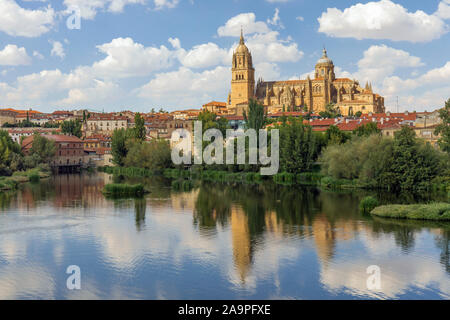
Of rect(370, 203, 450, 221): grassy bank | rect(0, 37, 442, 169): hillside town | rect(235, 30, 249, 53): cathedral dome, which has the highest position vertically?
rect(235, 30, 249, 53): cathedral dome

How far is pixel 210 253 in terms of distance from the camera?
12883 millimetres

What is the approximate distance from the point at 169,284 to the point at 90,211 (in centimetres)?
988

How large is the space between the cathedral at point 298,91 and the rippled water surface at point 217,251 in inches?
2562

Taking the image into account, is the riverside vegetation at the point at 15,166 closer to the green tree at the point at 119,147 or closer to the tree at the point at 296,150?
the green tree at the point at 119,147

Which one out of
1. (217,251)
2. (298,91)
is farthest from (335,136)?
(298,91)

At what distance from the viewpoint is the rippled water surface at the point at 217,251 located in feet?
33.7

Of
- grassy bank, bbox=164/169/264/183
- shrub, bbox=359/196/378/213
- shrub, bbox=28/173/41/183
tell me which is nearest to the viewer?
shrub, bbox=359/196/378/213

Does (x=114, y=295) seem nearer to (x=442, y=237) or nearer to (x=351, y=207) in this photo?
(x=442, y=237)

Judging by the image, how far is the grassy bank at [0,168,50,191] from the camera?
92.9ft

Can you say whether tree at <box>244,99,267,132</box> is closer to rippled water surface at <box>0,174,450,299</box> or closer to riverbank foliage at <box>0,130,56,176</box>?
rippled water surface at <box>0,174,450,299</box>

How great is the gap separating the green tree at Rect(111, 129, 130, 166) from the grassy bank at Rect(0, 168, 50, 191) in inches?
224

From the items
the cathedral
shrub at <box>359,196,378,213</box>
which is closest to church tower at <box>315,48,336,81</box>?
the cathedral

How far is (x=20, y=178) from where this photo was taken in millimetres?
32656
